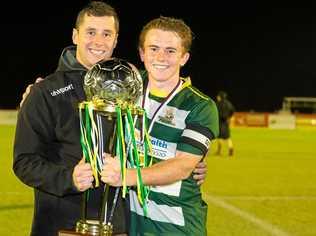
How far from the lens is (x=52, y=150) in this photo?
107 inches

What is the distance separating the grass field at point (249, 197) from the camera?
665 cm

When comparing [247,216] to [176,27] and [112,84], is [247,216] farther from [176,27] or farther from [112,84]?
[112,84]

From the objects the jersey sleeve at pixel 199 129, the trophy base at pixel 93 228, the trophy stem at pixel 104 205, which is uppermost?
the jersey sleeve at pixel 199 129

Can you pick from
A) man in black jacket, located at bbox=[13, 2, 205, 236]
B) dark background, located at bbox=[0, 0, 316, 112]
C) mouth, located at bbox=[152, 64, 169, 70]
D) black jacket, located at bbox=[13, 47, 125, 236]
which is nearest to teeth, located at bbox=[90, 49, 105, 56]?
man in black jacket, located at bbox=[13, 2, 205, 236]

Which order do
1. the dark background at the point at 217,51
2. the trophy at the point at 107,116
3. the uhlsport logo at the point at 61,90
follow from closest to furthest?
the trophy at the point at 107,116
the uhlsport logo at the point at 61,90
the dark background at the point at 217,51

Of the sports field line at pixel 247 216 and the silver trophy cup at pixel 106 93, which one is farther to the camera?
the sports field line at pixel 247 216

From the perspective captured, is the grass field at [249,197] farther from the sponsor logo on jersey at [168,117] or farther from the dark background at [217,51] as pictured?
the dark background at [217,51]

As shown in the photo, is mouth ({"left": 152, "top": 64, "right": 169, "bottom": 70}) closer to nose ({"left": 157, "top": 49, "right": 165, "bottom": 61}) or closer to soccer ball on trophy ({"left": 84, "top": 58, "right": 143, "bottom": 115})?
nose ({"left": 157, "top": 49, "right": 165, "bottom": 61})

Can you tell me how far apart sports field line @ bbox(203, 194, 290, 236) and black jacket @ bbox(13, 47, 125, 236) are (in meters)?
4.03

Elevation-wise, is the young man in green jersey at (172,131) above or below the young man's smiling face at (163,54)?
below

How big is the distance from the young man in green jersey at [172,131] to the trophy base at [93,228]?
0.28m

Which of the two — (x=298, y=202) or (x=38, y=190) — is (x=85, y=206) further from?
(x=298, y=202)

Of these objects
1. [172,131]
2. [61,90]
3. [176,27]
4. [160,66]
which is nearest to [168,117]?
[172,131]

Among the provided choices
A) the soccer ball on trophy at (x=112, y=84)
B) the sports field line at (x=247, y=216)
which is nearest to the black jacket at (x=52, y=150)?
the soccer ball on trophy at (x=112, y=84)
